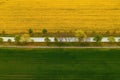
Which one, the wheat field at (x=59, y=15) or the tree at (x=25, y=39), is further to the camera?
the wheat field at (x=59, y=15)

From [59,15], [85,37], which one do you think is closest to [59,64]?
[85,37]

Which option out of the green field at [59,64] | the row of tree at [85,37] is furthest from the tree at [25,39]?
the row of tree at [85,37]

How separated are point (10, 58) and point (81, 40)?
10.2ft

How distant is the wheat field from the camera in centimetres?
1678

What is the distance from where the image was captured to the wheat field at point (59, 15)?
16.8m

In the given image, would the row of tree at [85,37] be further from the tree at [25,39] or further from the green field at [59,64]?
the tree at [25,39]

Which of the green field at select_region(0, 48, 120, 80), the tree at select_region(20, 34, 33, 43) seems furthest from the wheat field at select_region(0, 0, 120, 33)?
the green field at select_region(0, 48, 120, 80)

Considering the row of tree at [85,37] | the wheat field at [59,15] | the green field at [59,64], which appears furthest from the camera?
the wheat field at [59,15]

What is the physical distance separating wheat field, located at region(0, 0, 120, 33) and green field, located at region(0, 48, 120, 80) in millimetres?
3377

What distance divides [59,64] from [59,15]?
265 inches

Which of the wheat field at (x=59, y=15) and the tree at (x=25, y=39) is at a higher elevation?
the wheat field at (x=59, y=15)

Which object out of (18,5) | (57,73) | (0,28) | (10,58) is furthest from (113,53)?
(18,5)

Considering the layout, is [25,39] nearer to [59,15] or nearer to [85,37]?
[85,37]

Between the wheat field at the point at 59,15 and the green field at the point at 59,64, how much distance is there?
3.38 meters
